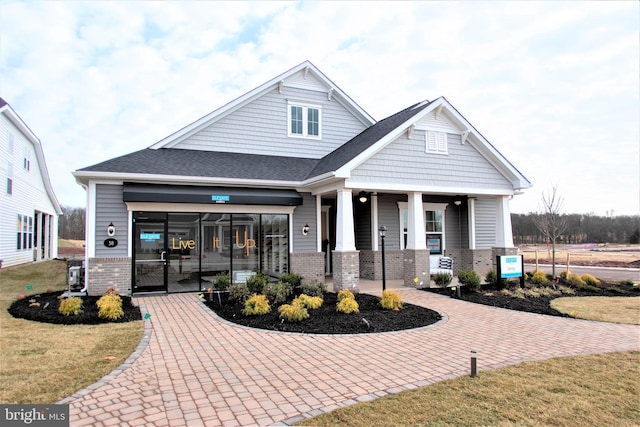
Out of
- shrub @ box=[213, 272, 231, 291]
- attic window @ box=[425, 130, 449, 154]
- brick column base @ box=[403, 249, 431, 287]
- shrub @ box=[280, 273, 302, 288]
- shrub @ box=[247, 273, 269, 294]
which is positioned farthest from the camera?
attic window @ box=[425, 130, 449, 154]

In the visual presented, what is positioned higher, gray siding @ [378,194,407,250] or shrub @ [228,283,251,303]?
gray siding @ [378,194,407,250]

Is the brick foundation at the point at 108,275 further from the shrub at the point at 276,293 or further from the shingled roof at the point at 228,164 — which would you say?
the shrub at the point at 276,293

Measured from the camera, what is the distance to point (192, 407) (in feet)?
14.3

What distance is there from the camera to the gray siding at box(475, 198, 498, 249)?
1795 centimetres

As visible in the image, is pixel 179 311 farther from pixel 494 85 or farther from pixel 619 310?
pixel 494 85

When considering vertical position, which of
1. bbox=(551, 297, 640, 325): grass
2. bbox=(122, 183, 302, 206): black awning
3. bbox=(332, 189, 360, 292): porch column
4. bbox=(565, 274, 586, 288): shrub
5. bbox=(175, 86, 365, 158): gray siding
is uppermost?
bbox=(175, 86, 365, 158): gray siding

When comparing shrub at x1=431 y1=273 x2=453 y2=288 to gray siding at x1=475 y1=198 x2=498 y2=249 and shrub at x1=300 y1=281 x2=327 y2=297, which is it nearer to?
shrub at x1=300 y1=281 x2=327 y2=297

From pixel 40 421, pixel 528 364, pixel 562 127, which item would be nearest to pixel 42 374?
pixel 40 421

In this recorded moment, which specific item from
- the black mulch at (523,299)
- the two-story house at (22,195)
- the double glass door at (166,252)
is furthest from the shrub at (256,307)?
the two-story house at (22,195)

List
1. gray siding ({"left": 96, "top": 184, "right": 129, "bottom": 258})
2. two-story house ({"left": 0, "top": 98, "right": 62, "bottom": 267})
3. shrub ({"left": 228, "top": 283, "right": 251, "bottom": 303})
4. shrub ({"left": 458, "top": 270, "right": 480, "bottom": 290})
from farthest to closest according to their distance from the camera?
two-story house ({"left": 0, "top": 98, "right": 62, "bottom": 267}) < shrub ({"left": 458, "top": 270, "right": 480, "bottom": 290}) < gray siding ({"left": 96, "top": 184, "right": 129, "bottom": 258}) < shrub ({"left": 228, "top": 283, "right": 251, "bottom": 303})

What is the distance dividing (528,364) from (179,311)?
26.0ft

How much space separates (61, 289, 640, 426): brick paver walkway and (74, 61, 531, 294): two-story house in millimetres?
4034

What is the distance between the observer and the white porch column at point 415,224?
551 inches

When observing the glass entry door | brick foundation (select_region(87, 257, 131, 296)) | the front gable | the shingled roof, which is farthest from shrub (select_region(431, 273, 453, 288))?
brick foundation (select_region(87, 257, 131, 296))
